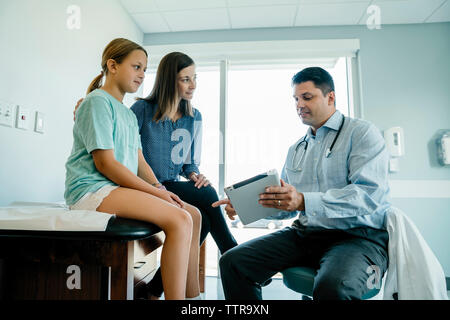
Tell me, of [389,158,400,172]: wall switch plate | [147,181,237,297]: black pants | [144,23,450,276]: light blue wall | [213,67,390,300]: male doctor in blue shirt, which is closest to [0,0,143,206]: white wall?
[147,181,237,297]: black pants

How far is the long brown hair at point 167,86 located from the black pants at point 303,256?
755 mm

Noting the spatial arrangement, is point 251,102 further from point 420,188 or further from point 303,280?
point 303,280

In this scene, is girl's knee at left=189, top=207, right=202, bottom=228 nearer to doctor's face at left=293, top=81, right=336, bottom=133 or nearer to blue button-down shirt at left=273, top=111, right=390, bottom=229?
blue button-down shirt at left=273, top=111, right=390, bottom=229

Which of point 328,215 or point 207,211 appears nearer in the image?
point 328,215

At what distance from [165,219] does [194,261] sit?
0.41m

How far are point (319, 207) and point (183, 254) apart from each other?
446mm

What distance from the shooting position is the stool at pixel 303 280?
2.66 ft

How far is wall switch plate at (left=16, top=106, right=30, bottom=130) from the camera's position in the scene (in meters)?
1.16

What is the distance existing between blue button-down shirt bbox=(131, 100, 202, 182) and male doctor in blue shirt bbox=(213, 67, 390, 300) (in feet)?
1.37

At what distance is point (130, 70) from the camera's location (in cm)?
104

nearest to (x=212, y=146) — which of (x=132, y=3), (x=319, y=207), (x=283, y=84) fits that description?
(x=283, y=84)

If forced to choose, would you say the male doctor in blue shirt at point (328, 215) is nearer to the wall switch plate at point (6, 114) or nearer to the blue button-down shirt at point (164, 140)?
the blue button-down shirt at point (164, 140)

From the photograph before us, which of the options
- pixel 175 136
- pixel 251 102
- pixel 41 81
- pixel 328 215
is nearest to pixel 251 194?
pixel 328 215
